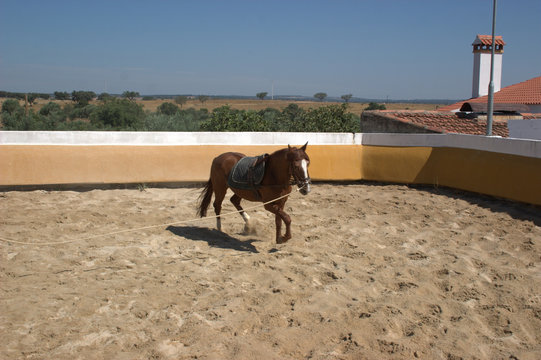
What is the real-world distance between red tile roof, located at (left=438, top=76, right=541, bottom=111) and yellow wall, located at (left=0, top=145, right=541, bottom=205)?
13.1 meters

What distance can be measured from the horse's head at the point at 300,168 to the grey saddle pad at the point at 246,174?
2.20 ft

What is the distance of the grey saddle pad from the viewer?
7.12m

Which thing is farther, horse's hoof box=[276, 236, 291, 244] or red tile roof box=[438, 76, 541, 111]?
red tile roof box=[438, 76, 541, 111]

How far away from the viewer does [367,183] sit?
11859 mm

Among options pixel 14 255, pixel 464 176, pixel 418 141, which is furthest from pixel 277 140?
pixel 14 255

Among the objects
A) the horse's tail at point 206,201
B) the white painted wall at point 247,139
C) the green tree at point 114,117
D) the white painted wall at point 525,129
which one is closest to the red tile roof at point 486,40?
the white painted wall at point 525,129

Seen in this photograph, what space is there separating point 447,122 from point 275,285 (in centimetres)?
1199

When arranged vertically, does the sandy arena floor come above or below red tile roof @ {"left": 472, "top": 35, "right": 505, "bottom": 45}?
below

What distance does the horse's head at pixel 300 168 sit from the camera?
6.43 meters

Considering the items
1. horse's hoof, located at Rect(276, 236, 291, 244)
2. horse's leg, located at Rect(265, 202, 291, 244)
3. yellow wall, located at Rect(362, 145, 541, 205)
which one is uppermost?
yellow wall, located at Rect(362, 145, 541, 205)

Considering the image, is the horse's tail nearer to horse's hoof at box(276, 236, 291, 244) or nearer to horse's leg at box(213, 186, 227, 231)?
horse's leg at box(213, 186, 227, 231)

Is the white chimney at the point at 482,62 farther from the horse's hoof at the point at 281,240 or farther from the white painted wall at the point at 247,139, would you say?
the horse's hoof at the point at 281,240

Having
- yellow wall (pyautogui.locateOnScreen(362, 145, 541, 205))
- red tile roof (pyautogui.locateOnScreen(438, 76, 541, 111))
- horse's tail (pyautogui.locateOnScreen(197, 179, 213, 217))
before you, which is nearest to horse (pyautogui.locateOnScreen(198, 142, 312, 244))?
horse's tail (pyautogui.locateOnScreen(197, 179, 213, 217))

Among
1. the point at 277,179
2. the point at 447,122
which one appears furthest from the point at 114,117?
the point at 277,179
